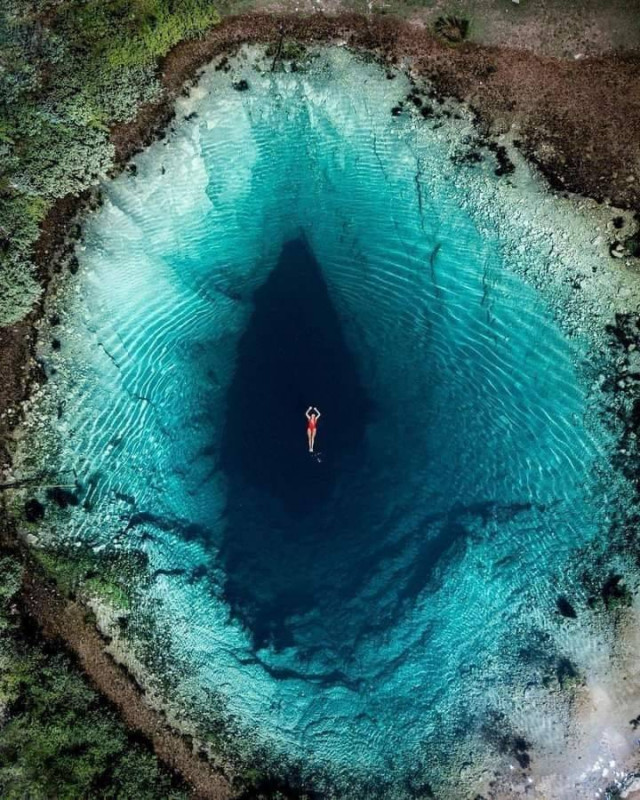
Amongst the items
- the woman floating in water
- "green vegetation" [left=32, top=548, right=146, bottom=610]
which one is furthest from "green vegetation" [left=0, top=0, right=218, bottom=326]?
the woman floating in water

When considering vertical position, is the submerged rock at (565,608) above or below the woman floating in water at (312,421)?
below

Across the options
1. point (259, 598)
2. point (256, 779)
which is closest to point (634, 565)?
point (259, 598)

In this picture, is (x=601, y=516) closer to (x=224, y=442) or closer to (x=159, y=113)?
(x=224, y=442)

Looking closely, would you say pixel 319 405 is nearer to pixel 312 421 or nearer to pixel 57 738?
pixel 312 421

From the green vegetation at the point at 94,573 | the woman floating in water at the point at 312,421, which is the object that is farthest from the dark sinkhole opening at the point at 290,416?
the green vegetation at the point at 94,573

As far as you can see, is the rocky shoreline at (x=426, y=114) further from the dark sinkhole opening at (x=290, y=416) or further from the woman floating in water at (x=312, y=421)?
the woman floating in water at (x=312, y=421)

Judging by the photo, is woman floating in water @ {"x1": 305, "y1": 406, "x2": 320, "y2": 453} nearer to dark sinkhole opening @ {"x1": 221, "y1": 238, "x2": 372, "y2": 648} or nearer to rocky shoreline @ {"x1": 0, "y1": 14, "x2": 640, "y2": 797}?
dark sinkhole opening @ {"x1": 221, "y1": 238, "x2": 372, "y2": 648}
